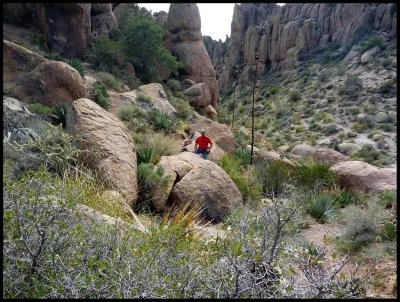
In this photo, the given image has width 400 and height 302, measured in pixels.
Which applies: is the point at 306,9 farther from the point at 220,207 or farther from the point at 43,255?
the point at 43,255

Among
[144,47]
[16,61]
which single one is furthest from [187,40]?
[16,61]

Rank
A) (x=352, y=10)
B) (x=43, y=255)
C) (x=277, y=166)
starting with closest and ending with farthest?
(x=43, y=255)
(x=277, y=166)
(x=352, y=10)

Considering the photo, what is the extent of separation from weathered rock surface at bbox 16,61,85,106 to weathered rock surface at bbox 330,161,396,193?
7.70m

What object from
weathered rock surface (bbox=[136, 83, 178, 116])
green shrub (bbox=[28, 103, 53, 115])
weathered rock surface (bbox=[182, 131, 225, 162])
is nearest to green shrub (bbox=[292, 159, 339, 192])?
weathered rock surface (bbox=[182, 131, 225, 162])

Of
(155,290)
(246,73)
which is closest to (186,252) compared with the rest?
(155,290)

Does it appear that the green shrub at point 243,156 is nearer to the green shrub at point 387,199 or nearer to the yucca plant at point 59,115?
the green shrub at point 387,199

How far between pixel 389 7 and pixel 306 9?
12.3 m

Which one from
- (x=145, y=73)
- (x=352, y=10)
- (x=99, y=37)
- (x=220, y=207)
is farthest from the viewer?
(x=352, y=10)

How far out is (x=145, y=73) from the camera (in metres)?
19.2

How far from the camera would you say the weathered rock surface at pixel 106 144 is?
6469mm

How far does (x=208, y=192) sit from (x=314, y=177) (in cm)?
414

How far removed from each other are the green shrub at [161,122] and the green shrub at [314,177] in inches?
157

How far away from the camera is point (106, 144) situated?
6859mm

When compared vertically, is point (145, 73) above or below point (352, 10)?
below
